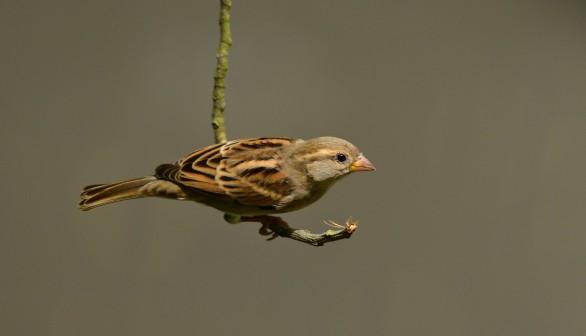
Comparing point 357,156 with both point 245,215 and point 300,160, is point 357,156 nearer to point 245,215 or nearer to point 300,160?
point 300,160

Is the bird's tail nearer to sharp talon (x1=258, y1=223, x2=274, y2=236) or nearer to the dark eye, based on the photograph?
sharp talon (x1=258, y1=223, x2=274, y2=236)

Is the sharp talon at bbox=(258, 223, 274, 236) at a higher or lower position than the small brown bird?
lower

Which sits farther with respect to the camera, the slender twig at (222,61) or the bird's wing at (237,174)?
the bird's wing at (237,174)

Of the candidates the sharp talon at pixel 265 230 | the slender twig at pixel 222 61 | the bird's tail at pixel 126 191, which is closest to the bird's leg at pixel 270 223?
the sharp talon at pixel 265 230

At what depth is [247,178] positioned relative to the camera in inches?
98.5

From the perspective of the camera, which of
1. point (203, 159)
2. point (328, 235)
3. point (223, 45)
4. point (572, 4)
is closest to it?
Answer: point (328, 235)

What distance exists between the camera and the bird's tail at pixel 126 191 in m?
2.53

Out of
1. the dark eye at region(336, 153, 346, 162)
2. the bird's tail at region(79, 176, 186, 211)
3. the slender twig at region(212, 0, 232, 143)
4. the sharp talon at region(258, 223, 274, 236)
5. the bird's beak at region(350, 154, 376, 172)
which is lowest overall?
the sharp talon at region(258, 223, 274, 236)

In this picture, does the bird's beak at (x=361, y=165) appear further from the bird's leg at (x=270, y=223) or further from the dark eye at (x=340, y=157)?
the bird's leg at (x=270, y=223)

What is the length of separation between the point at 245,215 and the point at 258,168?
0.60ft

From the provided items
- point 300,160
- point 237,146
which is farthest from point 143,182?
point 300,160

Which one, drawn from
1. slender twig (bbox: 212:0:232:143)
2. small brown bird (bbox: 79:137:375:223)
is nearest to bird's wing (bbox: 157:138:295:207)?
small brown bird (bbox: 79:137:375:223)

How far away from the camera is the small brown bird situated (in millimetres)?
2451

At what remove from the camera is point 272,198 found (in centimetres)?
249
